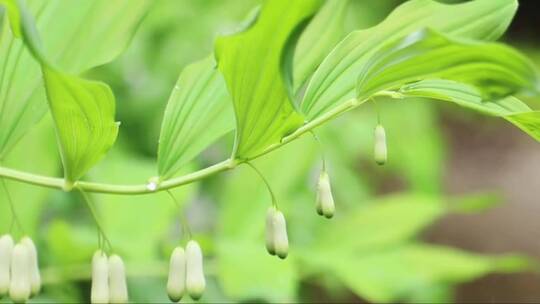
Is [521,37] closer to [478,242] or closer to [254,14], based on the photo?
[478,242]

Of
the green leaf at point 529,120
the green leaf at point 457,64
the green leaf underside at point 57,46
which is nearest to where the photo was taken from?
the green leaf at point 457,64

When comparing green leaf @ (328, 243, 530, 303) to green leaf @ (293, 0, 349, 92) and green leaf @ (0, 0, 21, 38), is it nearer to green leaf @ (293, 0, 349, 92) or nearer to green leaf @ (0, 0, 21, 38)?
green leaf @ (293, 0, 349, 92)

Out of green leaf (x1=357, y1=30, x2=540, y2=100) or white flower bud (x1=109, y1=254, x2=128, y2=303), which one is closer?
green leaf (x1=357, y1=30, x2=540, y2=100)

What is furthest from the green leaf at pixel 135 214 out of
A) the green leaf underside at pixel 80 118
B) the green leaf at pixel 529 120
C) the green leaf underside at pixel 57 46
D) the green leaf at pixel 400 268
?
the green leaf at pixel 529 120

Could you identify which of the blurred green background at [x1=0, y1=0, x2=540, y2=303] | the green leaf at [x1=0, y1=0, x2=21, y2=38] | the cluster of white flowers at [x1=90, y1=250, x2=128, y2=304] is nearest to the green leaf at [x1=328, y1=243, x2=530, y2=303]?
the blurred green background at [x1=0, y1=0, x2=540, y2=303]

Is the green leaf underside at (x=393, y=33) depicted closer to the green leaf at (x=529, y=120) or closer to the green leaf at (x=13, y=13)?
the green leaf at (x=529, y=120)

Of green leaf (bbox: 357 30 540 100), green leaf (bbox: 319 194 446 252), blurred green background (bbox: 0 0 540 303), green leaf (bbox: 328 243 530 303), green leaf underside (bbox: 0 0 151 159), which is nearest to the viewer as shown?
green leaf (bbox: 357 30 540 100)
